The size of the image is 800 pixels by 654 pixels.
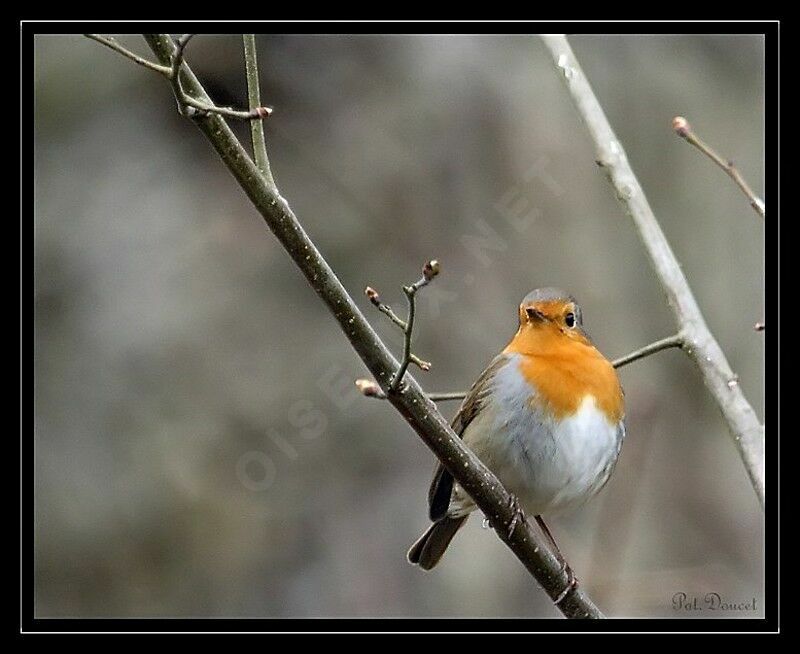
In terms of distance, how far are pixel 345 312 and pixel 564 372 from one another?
1.35m

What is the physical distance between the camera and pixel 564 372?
3686 millimetres

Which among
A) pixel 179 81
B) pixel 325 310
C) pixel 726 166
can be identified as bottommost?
pixel 325 310

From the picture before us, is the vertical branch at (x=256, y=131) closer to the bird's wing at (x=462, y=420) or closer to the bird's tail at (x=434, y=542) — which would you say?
the bird's wing at (x=462, y=420)

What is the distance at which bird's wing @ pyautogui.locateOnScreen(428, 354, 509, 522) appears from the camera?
378 centimetres

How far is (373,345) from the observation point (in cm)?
257

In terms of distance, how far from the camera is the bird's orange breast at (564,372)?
12.0 feet

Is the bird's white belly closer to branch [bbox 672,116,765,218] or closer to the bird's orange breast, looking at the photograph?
the bird's orange breast

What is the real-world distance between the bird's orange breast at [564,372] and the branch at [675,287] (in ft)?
2.27

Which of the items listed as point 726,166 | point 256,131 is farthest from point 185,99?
point 726,166

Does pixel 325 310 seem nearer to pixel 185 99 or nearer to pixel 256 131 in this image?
pixel 256 131

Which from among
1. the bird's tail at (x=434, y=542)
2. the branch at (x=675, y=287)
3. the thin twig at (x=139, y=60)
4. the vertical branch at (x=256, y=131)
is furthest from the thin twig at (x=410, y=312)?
the bird's tail at (x=434, y=542)

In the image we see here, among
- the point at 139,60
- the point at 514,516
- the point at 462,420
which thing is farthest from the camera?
the point at 462,420

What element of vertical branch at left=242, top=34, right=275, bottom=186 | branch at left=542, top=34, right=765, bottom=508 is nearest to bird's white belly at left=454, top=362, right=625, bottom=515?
branch at left=542, top=34, right=765, bottom=508

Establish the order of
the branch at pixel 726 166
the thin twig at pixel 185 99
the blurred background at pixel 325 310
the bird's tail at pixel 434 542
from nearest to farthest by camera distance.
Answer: the thin twig at pixel 185 99, the branch at pixel 726 166, the bird's tail at pixel 434 542, the blurred background at pixel 325 310
